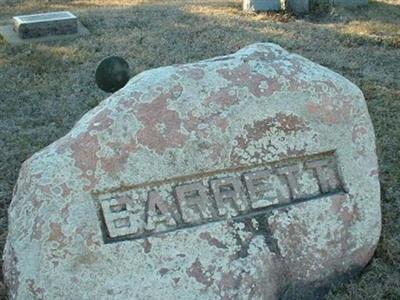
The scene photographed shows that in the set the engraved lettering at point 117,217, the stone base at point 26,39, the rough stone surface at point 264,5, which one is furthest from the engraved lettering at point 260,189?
the rough stone surface at point 264,5

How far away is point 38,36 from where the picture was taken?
21.4 feet

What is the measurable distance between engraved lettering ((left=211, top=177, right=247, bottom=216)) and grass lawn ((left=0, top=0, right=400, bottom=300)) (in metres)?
0.57

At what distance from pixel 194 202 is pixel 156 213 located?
0.53 feet

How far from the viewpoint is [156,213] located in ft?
8.49

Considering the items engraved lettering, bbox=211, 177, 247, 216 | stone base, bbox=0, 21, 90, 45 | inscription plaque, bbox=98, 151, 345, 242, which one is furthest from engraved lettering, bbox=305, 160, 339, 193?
stone base, bbox=0, 21, 90, 45

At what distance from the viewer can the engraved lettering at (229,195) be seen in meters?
2.67

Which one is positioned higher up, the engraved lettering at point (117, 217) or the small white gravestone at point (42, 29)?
the engraved lettering at point (117, 217)

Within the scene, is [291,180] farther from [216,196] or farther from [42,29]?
[42,29]

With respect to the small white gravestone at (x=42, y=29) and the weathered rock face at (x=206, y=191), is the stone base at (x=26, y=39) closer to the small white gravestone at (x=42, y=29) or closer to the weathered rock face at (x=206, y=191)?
the small white gravestone at (x=42, y=29)

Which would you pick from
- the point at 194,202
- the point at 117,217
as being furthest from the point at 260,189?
the point at 117,217

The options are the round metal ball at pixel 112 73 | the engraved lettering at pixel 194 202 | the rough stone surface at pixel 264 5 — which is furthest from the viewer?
the rough stone surface at pixel 264 5

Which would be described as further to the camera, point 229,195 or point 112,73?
point 112,73

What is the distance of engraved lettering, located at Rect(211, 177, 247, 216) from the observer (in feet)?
8.76

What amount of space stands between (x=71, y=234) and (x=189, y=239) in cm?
45
